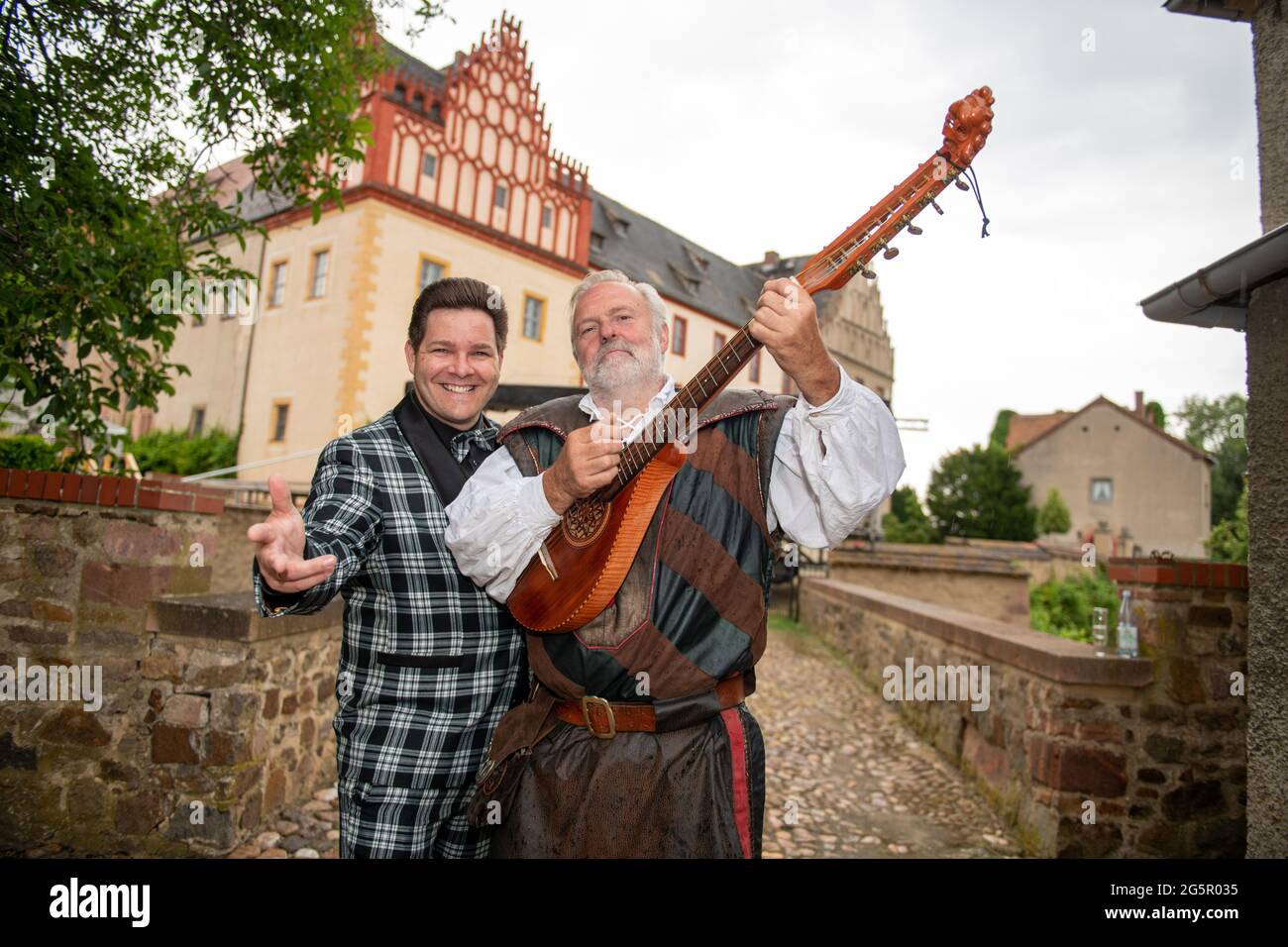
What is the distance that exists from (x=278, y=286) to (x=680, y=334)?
13.0 metres

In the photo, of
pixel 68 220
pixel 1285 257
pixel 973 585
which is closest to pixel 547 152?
pixel 973 585

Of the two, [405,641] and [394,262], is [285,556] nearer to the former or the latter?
[405,641]

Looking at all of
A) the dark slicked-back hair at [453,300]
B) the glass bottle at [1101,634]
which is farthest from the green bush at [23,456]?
the glass bottle at [1101,634]

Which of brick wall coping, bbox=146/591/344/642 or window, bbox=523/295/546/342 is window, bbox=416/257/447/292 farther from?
brick wall coping, bbox=146/591/344/642

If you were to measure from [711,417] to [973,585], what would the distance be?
37.3 feet

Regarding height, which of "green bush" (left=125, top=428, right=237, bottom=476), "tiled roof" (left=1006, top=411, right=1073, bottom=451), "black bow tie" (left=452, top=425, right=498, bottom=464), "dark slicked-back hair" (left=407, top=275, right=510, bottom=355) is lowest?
"black bow tie" (left=452, top=425, right=498, bottom=464)

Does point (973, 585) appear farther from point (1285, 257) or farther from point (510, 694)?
point (510, 694)

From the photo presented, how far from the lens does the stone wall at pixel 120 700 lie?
11.3 ft

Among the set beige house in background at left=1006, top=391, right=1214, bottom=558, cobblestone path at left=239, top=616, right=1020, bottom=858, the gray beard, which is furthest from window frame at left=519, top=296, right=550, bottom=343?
beige house in background at left=1006, top=391, right=1214, bottom=558

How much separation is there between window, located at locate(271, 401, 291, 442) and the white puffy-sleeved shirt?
19343 mm

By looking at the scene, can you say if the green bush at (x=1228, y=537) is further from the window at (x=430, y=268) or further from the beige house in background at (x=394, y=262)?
the window at (x=430, y=268)

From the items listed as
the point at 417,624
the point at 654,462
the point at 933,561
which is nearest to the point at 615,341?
the point at 654,462

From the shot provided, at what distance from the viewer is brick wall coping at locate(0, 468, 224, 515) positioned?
350 centimetres

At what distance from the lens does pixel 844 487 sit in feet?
5.39
